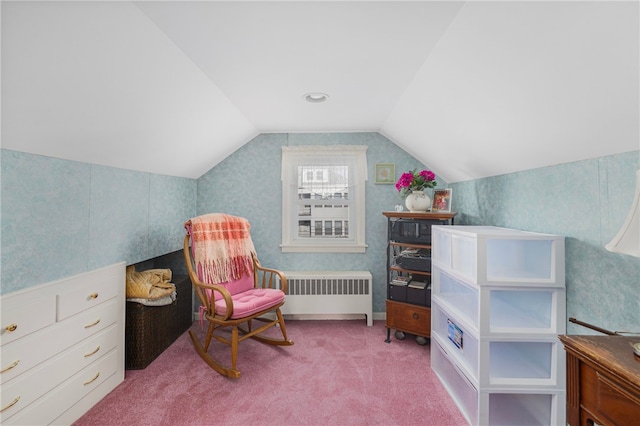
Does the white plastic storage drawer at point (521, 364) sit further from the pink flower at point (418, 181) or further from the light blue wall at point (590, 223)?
the pink flower at point (418, 181)

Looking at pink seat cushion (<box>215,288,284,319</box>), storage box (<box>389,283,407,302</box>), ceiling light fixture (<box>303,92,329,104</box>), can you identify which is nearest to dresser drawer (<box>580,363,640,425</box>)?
storage box (<box>389,283,407,302</box>)

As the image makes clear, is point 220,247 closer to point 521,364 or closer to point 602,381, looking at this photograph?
→ point 521,364

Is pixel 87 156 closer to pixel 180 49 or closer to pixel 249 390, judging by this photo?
pixel 180 49

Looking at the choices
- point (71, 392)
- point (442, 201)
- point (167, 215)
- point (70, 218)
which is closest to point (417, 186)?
point (442, 201)

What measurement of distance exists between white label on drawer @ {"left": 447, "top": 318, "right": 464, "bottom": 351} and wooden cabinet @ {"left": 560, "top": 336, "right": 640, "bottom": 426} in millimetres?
927

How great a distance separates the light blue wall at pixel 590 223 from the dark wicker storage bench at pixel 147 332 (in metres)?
3.11

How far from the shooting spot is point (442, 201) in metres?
2.86

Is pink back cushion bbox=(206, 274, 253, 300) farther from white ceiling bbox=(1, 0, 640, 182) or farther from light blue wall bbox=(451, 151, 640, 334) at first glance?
light blue wall bbox=(451, 151, 640, 334)

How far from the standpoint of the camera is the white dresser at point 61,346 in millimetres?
1445

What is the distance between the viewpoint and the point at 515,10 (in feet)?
3.74

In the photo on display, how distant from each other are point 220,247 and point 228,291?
1.42 ft

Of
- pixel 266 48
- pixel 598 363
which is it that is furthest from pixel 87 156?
pixel 598 363

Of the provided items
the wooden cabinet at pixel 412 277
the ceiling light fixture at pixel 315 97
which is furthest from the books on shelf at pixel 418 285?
the ceiling light fixture at pixel 315 97

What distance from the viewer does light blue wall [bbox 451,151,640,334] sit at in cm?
133
